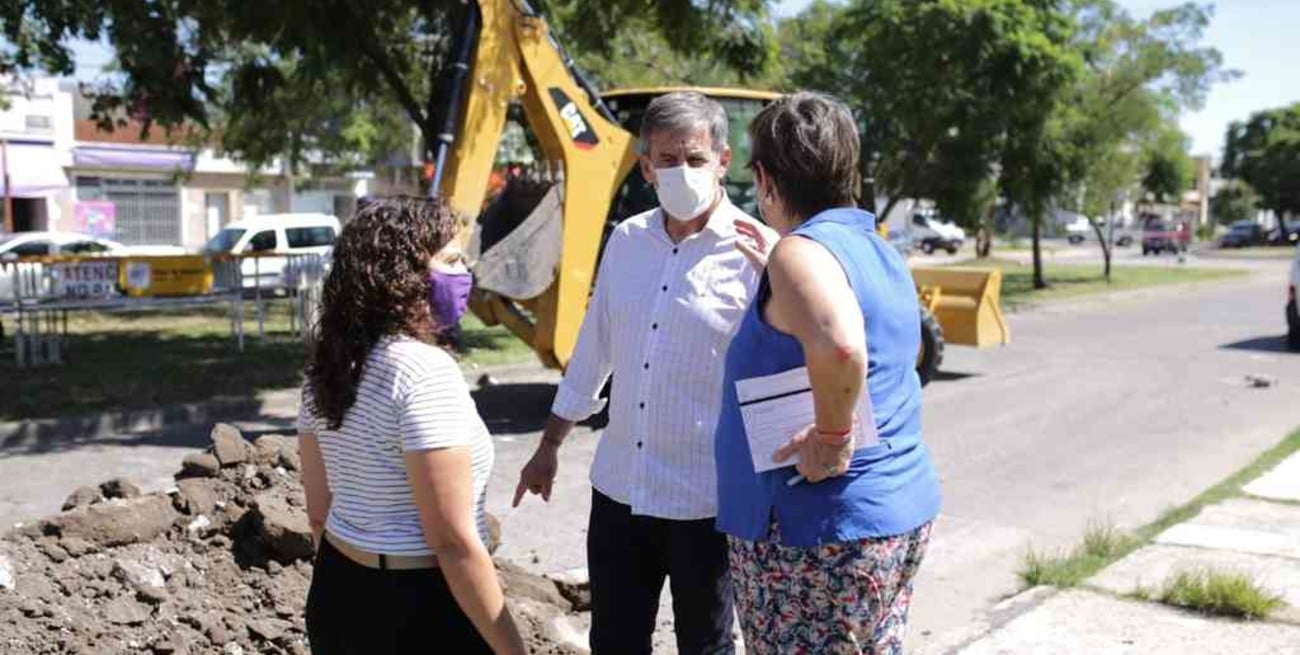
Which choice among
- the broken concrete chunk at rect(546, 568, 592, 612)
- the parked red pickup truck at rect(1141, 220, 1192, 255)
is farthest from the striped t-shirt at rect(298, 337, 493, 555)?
the parked red pickup truck at rect(1141, 220, 1192, 255)

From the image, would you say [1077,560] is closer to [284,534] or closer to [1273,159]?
[284,534]

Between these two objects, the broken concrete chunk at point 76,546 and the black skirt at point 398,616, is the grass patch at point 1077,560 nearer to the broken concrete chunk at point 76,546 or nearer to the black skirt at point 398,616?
the black skirt at point 398,616

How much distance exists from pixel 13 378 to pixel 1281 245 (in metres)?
69.4

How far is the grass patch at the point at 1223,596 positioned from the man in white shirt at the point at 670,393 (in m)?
2.79

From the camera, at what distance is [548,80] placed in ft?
30.1

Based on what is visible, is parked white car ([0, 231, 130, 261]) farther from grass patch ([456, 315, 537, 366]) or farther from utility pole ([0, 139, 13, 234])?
grass patch ([456, 315, 537, 366])

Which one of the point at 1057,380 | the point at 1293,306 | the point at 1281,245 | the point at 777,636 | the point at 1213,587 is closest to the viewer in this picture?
the point at 777,636

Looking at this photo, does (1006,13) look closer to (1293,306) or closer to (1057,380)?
(1293,306)

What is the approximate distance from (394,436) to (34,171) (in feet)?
119

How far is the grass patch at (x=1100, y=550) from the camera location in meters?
5.64

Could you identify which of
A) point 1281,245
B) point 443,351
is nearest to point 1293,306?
point 443,351

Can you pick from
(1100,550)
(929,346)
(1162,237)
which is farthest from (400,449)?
(1162,237)

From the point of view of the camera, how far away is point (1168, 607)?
5.21 metres

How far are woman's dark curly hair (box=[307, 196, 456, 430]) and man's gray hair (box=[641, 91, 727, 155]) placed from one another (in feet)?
3.13
